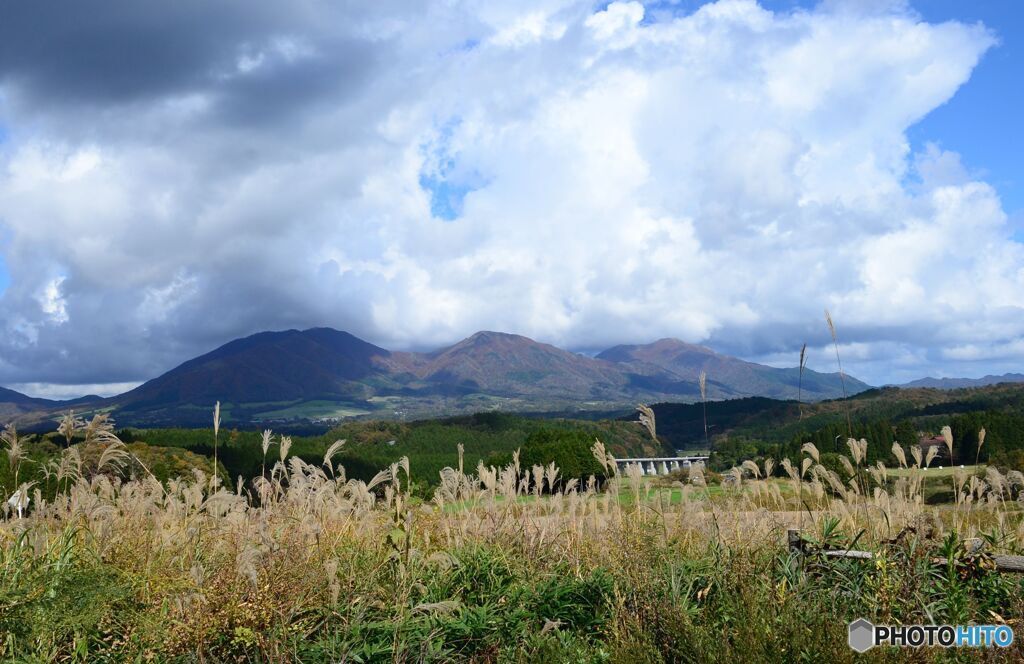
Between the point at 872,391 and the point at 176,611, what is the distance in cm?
18638

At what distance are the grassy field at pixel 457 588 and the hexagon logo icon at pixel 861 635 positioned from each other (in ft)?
0.25

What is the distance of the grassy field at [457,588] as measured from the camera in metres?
4.64

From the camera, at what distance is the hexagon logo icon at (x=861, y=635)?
4.21 m

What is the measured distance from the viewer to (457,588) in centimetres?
598

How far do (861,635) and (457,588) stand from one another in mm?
3093

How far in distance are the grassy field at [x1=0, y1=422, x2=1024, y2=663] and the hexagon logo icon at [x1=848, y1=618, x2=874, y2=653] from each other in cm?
8

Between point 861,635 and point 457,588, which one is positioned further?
point 457,588

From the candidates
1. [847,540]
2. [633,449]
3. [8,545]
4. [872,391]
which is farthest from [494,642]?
[872,391]

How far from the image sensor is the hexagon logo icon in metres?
4.21

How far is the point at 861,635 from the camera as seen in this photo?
4.32 meters

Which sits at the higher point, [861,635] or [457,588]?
[861,635]

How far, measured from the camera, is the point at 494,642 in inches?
201

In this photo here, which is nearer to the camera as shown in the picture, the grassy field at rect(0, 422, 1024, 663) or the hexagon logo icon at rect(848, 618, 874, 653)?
the hexagon logo icon at rect(848, 618, 874, 653)

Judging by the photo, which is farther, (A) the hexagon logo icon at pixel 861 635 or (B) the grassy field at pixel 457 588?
(B) the grassy field at pixel 457 588
